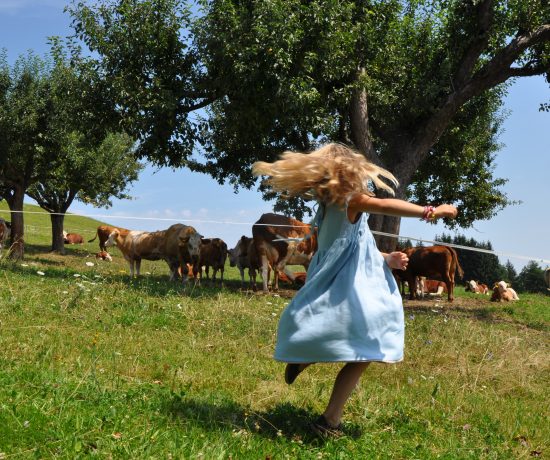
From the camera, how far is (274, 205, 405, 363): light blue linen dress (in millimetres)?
4578

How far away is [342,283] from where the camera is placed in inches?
186

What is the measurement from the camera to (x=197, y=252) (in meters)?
18.7

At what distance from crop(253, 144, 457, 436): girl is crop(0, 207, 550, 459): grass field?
0.65m

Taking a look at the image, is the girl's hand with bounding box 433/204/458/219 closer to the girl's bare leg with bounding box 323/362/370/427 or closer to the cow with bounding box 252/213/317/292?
the girl's bare leg with bounding box 323/362/370/427

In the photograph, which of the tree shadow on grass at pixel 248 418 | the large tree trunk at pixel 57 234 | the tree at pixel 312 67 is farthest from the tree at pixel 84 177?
the tree shadow on grass at pixel 248 418

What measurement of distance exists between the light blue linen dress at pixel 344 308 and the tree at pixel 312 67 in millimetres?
11158

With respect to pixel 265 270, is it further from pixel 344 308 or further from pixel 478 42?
pixel 344 308

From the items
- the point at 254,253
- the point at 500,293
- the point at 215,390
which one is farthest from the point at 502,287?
the point at 215,390

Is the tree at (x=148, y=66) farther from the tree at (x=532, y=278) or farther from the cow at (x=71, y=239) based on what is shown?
the tree at (x=532, y=278)

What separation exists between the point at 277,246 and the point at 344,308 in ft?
47.5

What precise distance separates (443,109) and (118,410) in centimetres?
1536

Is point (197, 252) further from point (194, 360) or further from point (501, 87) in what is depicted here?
point (501, 87)

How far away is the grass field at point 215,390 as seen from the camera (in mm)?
4359

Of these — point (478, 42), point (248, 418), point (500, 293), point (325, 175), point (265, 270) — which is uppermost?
point (478, 42)
